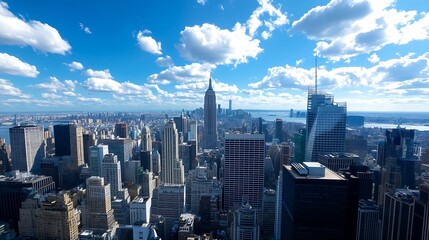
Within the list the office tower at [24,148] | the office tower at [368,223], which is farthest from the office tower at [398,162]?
the office tower at [24,148]

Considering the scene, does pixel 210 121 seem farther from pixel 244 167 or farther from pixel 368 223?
pixel 368 223

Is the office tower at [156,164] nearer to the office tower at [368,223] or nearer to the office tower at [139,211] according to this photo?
the office tower at [139,211]

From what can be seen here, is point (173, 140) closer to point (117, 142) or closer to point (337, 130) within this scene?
point (117, 142)

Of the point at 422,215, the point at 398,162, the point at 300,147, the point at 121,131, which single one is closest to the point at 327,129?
the point at 300,147

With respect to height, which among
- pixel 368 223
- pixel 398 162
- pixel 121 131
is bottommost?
pixel 368 223

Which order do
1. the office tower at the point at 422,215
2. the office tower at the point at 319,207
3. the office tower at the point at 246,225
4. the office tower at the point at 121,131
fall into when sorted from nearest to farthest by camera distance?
the office tower at the point at 319,207
the office tower at the point at 422,215
the office tower at the point at 246,225
the office tower at the point at 121,131
